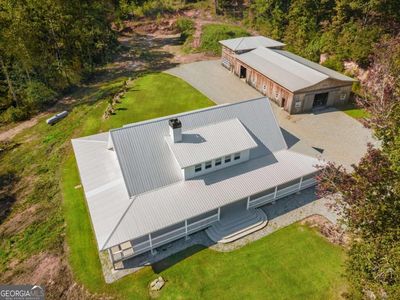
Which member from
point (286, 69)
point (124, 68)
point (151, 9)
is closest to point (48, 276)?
point (286, 69)

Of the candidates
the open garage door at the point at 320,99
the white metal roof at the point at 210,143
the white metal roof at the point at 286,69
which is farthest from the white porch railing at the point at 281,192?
the open garage door at the point at 320,99

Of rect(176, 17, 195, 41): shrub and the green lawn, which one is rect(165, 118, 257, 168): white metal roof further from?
rect(176, 17, 195, 41): shrub

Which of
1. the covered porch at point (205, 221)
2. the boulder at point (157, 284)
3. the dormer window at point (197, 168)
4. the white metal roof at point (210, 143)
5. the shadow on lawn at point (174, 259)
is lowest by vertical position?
the boulder at point (157, 284)

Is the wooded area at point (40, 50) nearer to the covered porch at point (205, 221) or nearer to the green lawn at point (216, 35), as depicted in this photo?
the green lawn at point (216, 35)

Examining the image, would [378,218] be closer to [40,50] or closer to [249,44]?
[249,44]

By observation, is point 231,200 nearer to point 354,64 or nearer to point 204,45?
point 354,64
